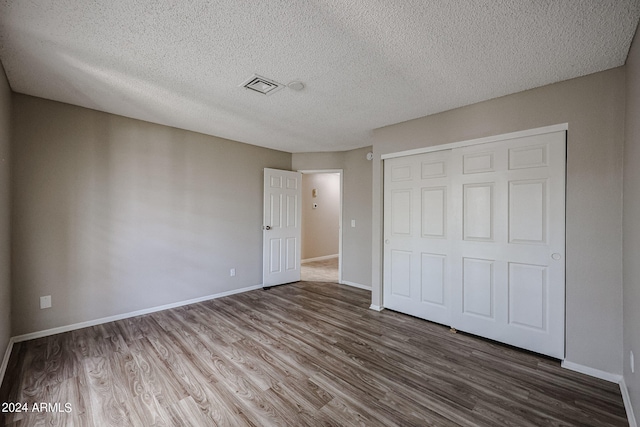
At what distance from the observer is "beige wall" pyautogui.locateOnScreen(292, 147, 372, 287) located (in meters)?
4.62

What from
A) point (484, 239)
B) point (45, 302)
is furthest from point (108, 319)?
point (484, 239)

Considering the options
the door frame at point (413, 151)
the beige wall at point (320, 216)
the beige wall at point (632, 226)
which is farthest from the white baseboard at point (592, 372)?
the beige wall at point (320, 216)

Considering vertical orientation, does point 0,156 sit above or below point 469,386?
above

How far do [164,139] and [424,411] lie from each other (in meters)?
4.03

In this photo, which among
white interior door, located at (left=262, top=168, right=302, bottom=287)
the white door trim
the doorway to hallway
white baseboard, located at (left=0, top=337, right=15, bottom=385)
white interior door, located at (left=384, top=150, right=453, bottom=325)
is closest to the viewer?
white baseboard, located at (left=0, top=337, right=15, bottom=385)

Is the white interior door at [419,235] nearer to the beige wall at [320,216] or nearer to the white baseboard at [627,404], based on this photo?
the white baseboard at [627,404]

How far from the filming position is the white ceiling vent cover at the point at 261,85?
2.32m

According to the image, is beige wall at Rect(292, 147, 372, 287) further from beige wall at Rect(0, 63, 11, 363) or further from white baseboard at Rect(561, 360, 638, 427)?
beige wall at Rect(0, 63, 11, 363)

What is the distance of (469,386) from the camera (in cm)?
199

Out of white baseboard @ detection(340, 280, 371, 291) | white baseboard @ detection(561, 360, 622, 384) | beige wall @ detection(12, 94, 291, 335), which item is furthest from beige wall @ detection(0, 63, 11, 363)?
white baseboard @ detection(561, 360, 622, 384)

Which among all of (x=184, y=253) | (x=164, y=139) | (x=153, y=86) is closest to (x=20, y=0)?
(x=153, y=86)

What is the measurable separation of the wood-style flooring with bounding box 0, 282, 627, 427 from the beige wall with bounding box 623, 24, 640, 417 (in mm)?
352

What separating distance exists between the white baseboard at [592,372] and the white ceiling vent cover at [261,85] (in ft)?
11.4

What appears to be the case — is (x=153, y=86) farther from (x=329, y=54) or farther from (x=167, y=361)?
(x=167, y=361)
